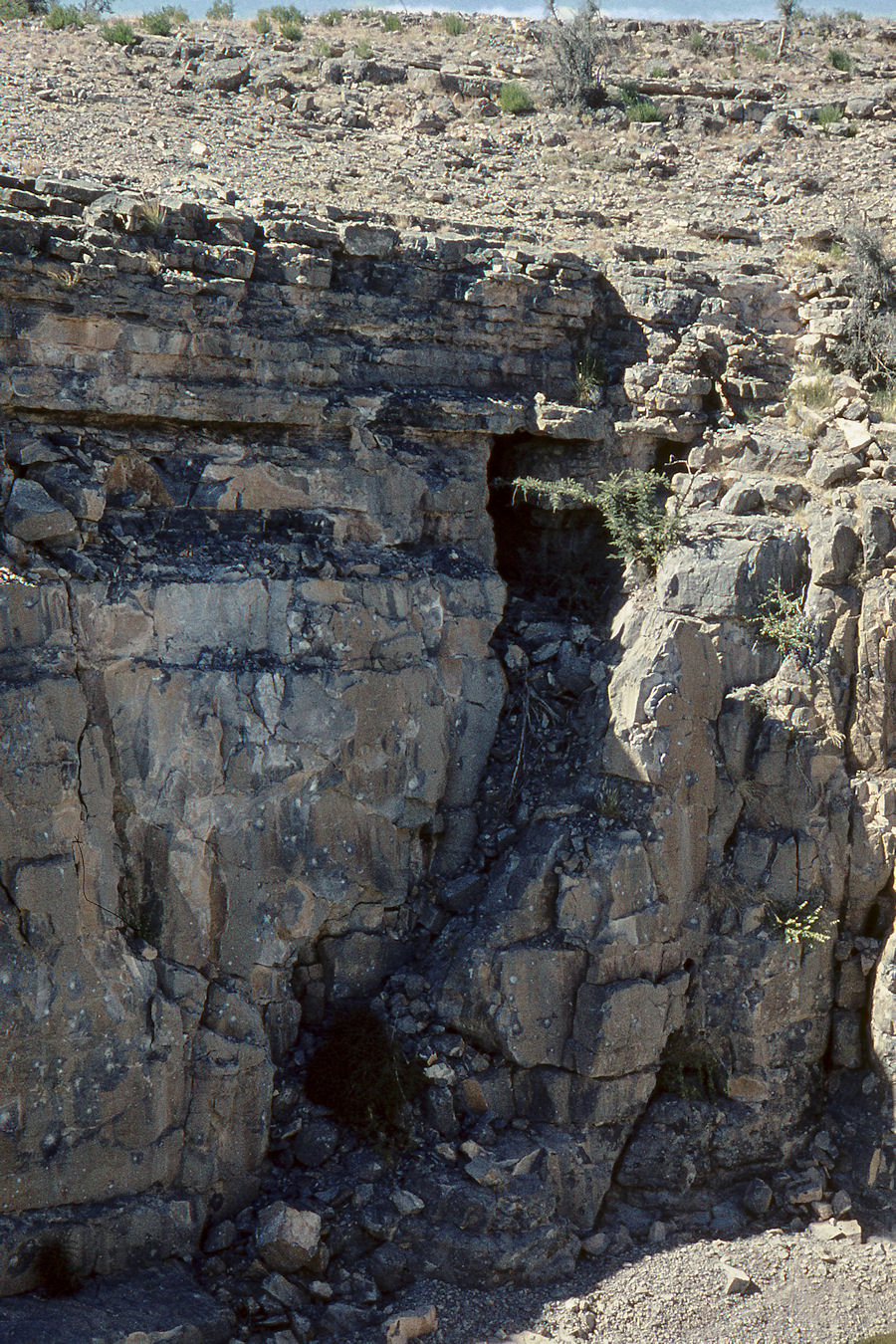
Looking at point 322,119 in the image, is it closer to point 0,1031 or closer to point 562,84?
point 562,84

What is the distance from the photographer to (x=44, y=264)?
7.67m

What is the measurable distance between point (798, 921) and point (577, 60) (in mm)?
10816

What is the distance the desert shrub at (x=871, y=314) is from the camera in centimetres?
953

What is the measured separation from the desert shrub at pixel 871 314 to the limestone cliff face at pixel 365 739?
37.2 inches

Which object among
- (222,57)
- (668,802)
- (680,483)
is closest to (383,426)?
(680,483)

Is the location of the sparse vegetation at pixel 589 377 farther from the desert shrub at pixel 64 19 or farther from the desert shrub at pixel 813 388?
the desert shrub at pixel 64 19

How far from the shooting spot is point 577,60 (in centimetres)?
1374

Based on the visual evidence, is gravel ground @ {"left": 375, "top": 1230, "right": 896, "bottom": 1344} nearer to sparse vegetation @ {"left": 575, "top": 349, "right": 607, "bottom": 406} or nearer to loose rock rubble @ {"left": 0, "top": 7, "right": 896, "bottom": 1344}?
loose rock rubble @ {"left": 0, "top": 7, "right": 896, "bottom": 1344}

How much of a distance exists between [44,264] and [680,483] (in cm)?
514

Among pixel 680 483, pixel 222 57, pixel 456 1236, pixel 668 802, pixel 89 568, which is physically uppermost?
pixel 222 57

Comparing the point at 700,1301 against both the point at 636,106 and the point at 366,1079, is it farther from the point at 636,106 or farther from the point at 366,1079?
the point at 636,106

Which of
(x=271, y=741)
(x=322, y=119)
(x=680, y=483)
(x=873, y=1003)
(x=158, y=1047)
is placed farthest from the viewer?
(x=322, y=119)

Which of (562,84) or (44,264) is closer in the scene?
(44,264)

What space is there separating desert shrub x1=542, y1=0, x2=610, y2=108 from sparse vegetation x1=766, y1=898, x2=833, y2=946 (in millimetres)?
9958
